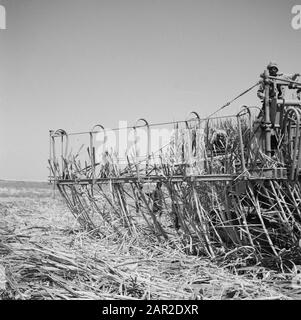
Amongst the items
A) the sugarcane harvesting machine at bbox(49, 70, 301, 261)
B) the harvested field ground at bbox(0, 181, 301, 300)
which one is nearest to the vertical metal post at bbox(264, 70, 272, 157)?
→ the sugarcane harvesting machine at bbox(49, 70, 301, 261)

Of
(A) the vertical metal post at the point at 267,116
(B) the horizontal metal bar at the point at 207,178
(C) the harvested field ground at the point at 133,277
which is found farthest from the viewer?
(A) the vertical metal post at the point at 267,116

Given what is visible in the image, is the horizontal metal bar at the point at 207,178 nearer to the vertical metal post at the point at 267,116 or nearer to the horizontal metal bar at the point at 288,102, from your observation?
the vertical metal post at the point at 267,116

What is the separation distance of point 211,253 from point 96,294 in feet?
5.97

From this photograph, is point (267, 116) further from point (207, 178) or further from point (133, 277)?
point (133, 277)

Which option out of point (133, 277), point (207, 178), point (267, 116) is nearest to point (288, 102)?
point (267, 116)

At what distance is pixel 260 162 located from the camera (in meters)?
4.91

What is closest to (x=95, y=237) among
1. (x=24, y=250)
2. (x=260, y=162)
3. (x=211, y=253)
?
(x=24, y=250)

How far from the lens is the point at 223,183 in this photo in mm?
5305

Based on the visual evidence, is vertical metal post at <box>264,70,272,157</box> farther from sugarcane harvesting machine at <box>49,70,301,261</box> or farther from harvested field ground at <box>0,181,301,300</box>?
harvested field ground at <box>0,181,301,300</box>

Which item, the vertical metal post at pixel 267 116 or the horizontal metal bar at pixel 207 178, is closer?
the horizontal metal bar at pixel 207 178

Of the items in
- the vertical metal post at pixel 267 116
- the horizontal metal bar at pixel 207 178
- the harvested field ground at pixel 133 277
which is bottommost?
the harvested field ground at pixel 133 277

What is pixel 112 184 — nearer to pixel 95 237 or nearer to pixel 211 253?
pixel 95 237

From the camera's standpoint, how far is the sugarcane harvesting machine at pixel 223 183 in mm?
4797

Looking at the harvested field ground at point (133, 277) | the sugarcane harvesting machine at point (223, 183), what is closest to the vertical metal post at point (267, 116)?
the sugarcane harvesting machine at point (223, 183)
